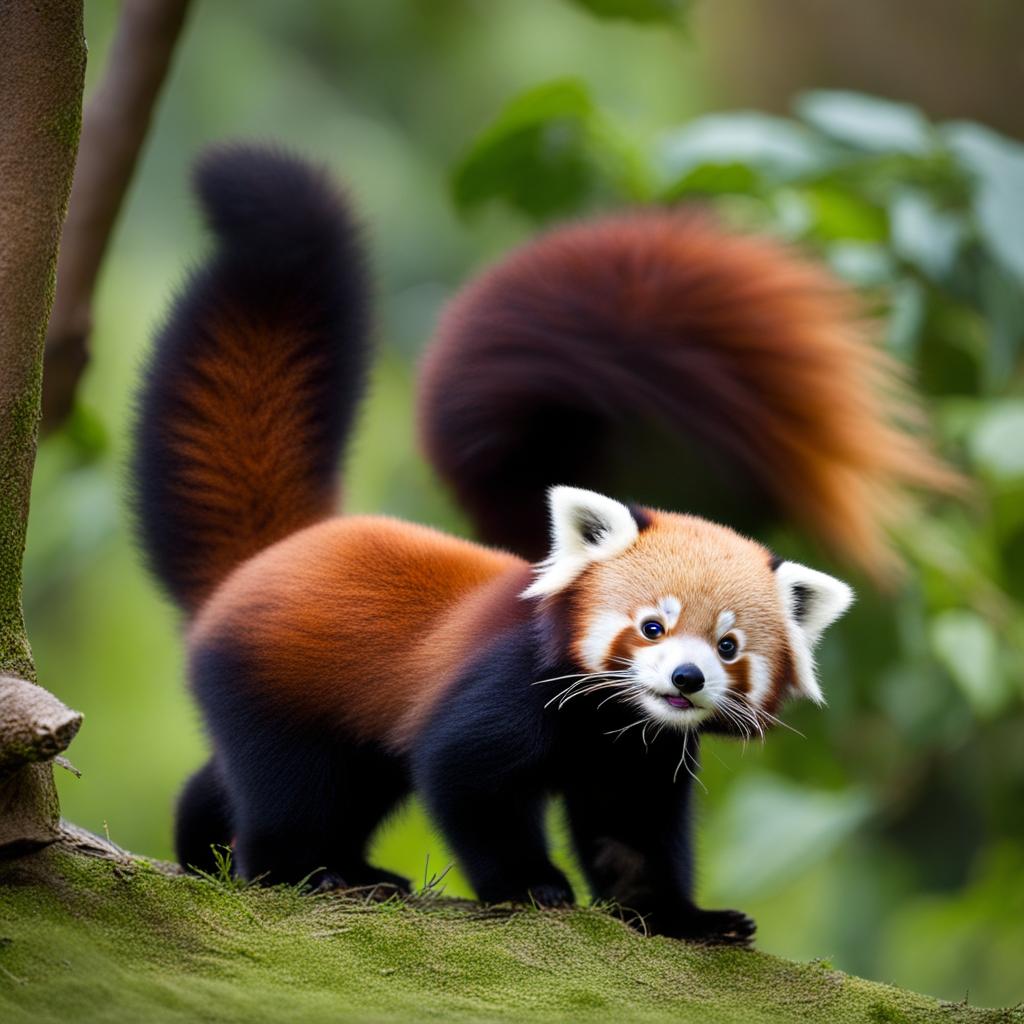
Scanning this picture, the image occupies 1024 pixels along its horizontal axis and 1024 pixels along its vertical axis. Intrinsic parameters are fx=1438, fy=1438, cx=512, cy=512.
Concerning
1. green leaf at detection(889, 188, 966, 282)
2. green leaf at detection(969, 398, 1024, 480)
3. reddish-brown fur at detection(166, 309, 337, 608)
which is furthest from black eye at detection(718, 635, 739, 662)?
green leaf at detection(889, 188, 966, 282)

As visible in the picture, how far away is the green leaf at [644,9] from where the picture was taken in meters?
3.74

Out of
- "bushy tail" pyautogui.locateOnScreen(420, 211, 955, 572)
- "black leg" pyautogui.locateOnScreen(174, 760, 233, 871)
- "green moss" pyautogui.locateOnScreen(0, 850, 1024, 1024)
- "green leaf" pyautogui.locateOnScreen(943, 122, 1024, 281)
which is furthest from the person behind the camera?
"green leaf" pyautogui.locateOnScreen(943, 122, 1024, 281)

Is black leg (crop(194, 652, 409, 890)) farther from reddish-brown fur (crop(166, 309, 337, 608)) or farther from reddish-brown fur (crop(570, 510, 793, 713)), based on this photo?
reddish-brown fur (crop(570, 510, 793, 713))

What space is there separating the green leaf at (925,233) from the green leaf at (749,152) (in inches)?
11.7

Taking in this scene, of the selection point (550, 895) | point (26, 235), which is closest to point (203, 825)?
point (550, 895)

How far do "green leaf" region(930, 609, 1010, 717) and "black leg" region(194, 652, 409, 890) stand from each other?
1.80 m

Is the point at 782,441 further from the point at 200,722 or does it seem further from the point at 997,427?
the point at 200,722

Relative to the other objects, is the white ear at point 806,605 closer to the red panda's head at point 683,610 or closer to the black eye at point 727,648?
the red panda's head at point 683,610

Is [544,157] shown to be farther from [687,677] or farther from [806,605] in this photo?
[687,677]

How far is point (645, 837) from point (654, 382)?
145 cm

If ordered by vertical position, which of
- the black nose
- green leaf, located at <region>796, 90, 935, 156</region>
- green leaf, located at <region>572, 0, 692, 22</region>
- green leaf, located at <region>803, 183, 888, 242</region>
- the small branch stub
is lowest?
the small branch stub

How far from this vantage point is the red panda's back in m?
2.71

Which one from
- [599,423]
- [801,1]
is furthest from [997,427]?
[801,1]

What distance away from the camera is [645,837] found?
2.79 metres
